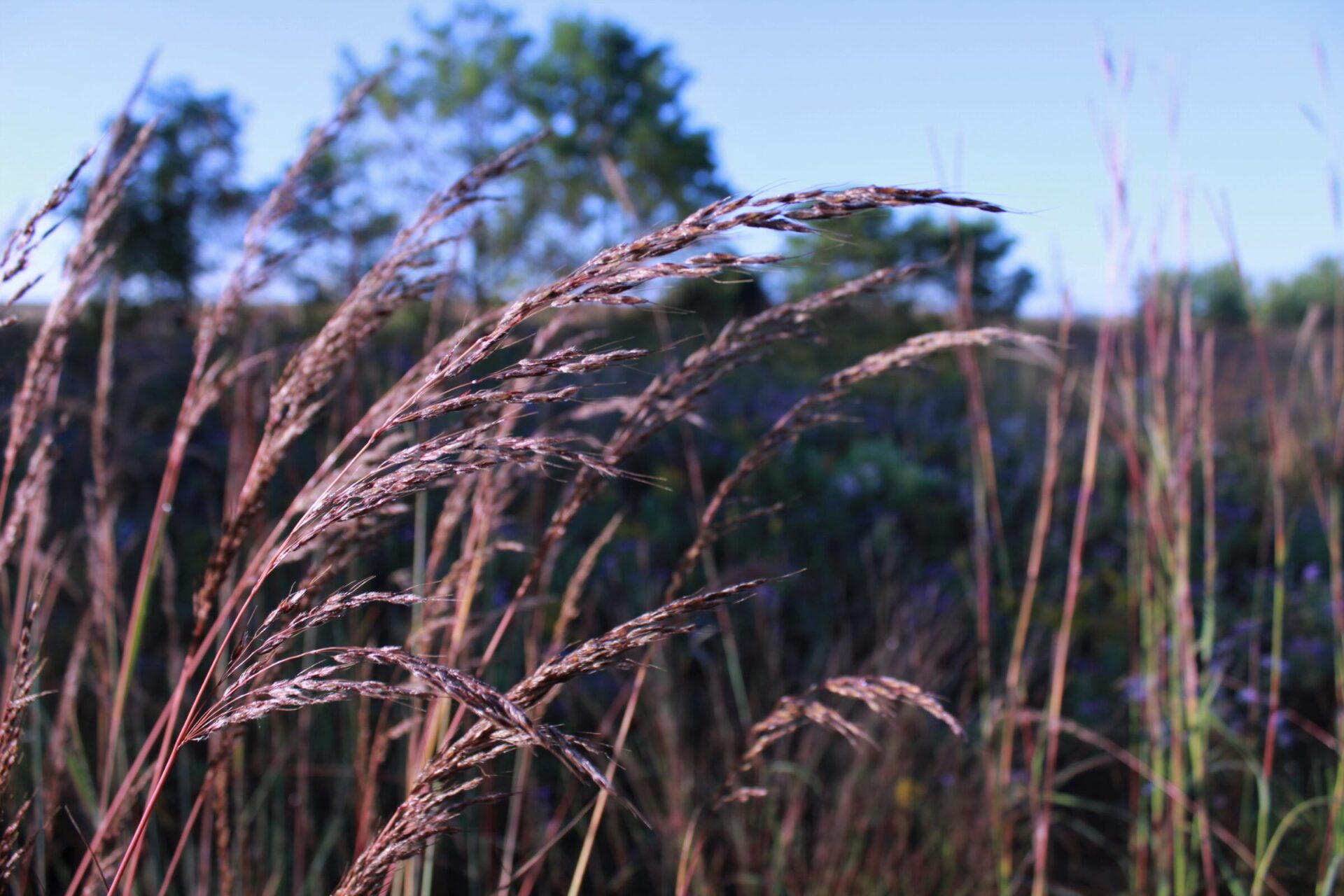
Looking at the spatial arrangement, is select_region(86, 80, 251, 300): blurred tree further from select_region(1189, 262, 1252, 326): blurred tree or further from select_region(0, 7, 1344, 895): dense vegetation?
select_region(1189, 262, 1252, 326): blurred tree

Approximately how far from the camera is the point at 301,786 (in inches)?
69.7

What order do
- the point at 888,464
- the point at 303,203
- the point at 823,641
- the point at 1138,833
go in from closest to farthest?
the point at 303,203, the point at 1138,833, the point at 823,641, the point at 888,464

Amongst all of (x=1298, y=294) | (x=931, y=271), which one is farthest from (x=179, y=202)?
(x=1298, y=294)

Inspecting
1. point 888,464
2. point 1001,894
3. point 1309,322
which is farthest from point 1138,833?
point 888,464

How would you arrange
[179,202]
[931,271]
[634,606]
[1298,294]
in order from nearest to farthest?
1. [634,606]
2. [931,271]
3. [179,202]
4. [1298,294]

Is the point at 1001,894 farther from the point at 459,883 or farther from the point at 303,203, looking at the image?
the point at 303,203

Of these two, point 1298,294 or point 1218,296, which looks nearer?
point 1298,294

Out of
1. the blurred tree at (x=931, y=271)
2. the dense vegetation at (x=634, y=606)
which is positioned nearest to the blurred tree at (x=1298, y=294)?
the blurred tree at (x=931, y=271)

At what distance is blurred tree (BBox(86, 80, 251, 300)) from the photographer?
16312 mm

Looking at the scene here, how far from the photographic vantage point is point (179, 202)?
56.4ft

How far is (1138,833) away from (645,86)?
32907 mm

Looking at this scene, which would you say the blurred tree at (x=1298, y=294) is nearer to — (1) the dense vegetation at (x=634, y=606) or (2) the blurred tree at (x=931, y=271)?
(2) the blurred tree at (x=931, y=271)

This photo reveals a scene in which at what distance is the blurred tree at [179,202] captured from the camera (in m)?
16.3

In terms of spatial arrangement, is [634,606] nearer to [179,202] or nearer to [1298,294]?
[179,202]
